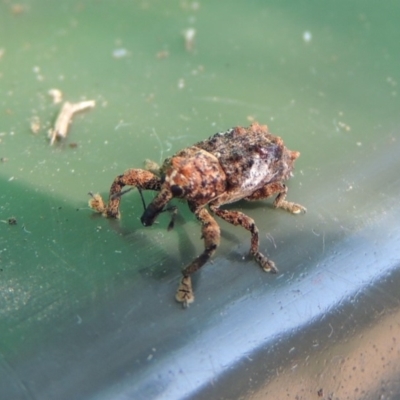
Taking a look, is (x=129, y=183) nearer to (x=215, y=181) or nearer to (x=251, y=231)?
(x=215, y=181)

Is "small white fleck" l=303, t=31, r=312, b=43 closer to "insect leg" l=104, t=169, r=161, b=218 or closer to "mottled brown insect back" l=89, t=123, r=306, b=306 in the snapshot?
"mottled brown insect back" l=89, t=123, r=306, b=306

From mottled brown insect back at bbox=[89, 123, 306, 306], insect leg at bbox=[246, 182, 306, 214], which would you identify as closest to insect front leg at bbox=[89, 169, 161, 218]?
mottled brown insect back at bbox=[89, 123, 306, 306]

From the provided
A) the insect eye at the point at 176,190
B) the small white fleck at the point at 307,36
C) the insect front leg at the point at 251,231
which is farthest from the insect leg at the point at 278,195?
the small white fleck at the point at 307,36

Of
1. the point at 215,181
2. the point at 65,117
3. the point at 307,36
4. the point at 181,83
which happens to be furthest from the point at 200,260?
the point at 307,36

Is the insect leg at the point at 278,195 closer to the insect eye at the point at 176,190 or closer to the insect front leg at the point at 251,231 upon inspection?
the insect front leg at the point at 251,231

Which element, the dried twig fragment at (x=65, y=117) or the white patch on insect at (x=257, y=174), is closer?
the white patch on insect at (x=257, y=174)

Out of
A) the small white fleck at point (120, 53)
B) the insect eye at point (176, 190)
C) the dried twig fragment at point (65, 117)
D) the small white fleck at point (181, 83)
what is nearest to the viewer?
the insect eye at point (176, 190)
